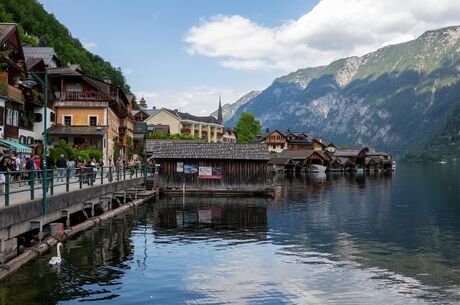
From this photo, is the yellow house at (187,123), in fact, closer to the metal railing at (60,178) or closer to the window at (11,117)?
the metal railing at (60,178)

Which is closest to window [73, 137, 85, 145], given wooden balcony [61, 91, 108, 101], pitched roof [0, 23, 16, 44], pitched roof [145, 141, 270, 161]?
wooden balcony [61, 91, 108, 101]

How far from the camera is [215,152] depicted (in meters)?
58.0

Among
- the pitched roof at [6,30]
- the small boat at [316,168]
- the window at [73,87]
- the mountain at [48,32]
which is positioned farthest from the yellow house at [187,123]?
the pitched roof at [6,30]

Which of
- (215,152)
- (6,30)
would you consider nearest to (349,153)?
(215,152)

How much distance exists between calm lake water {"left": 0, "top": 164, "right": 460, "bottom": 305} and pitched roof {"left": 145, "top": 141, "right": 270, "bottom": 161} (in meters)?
13.8

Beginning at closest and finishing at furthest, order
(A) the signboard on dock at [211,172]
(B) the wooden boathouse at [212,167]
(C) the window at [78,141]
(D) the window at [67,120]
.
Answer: (B) the wooden boathouse at [212,167], (A) the signboard on dock at [211,172], (C) the window at [78,141], (D) the window at [67,120]

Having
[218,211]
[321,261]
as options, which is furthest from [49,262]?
[218,211]

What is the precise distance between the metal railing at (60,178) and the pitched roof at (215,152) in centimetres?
444

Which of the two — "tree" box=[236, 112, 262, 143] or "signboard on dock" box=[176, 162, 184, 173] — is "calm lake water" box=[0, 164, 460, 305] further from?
"tree" box=[236, 112, 262, 143]

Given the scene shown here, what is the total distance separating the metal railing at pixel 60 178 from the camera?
23134 mm

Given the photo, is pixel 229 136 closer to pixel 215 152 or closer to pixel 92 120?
pixel 92 120

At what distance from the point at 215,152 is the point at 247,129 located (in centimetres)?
11830

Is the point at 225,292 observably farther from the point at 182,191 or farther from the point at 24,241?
the point at 182,191

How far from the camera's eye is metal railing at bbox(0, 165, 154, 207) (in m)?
23.1
